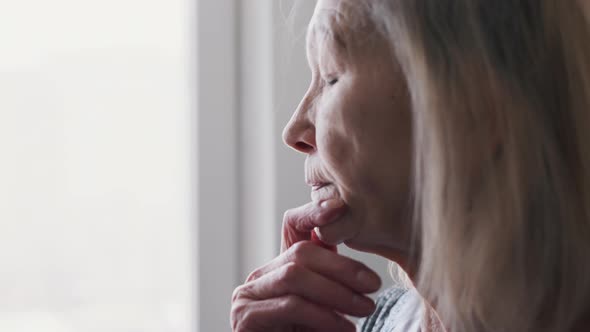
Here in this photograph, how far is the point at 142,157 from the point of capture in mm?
1555

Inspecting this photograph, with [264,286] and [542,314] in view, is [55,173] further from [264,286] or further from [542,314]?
[542,314]

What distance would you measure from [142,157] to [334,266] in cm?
66

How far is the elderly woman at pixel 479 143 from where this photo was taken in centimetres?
88

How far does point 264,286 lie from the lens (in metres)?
1.05

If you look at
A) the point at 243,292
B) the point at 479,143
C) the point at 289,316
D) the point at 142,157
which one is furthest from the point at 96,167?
the point at 479,143

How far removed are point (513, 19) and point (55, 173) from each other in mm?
914

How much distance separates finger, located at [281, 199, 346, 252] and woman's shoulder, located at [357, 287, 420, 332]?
0.19m

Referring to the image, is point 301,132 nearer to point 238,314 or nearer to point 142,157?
point 238,314

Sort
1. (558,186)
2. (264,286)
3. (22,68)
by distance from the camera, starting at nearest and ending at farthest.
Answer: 1. (558,186)
2. (264,286)
3. (22,68)

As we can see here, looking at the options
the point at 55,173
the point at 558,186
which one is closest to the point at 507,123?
the point at 558,186

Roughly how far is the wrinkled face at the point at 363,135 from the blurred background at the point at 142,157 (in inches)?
18.6

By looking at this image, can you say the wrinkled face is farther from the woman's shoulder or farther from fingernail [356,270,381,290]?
the woman's shoulder

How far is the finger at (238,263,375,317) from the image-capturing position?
38.7 inches

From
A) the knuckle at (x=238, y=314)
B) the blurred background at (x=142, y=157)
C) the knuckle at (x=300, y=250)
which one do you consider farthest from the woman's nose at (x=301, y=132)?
the blurred background at (x=142, y=157)
